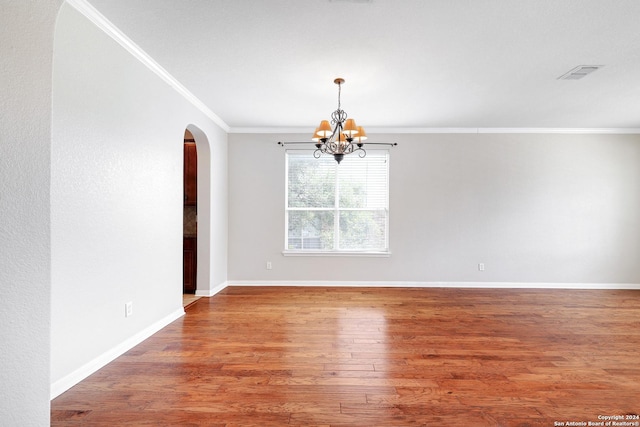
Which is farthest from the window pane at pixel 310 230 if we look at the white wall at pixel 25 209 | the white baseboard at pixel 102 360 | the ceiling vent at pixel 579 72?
the white wall at pixel 25 209

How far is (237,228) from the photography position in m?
5.68

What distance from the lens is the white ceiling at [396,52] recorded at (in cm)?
238

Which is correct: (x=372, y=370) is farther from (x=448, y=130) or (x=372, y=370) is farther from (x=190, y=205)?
(x=448, y=130)

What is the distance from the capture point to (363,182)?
569cm

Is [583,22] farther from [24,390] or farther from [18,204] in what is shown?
[24,390]

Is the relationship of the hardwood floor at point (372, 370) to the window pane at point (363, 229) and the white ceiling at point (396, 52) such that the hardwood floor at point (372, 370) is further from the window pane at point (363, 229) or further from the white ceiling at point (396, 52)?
the white ceiling at point (396, 52)

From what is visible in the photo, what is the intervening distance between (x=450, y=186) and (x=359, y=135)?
111 inches

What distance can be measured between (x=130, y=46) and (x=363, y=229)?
4.04 m

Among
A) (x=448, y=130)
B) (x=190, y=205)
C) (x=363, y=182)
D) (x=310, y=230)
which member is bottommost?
(x=310, y=230)

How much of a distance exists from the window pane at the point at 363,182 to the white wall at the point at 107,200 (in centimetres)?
273

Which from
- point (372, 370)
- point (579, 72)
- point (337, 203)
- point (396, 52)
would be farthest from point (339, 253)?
point (579, 72)

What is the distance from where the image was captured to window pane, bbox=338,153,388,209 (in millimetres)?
5680

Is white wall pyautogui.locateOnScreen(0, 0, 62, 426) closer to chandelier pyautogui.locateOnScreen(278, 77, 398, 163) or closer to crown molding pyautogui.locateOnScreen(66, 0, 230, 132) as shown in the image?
crown molding pyautogui.locateOnScreen(66, 0, 230, 132)

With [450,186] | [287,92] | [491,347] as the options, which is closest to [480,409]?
[491,347]
